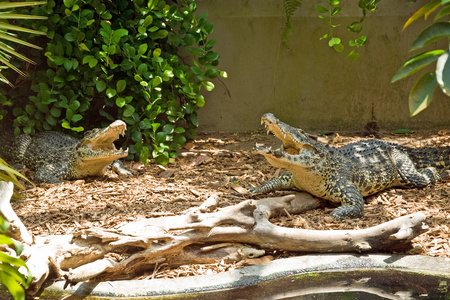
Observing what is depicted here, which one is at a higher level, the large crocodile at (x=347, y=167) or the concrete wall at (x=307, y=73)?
the concrete wall at (x=307, y=73)

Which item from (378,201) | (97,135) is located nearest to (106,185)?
(97,135)

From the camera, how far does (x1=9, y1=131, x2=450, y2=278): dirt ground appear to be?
14.4ft

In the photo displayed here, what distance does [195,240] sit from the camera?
3.79 m

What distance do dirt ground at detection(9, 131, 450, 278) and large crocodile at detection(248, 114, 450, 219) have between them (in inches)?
4.8

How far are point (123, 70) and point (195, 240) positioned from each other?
269 cm

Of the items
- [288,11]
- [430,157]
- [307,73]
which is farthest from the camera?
[307,73]

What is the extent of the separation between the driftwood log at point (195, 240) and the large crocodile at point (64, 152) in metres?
1.88

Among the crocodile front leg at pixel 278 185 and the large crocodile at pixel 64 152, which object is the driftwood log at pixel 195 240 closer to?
the crocodile front leg at pixel 278 185

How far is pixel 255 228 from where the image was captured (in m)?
3.87

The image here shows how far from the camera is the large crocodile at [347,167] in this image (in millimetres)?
4816

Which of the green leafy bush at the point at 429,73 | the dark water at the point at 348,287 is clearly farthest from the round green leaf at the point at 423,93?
the dark water at the point at 348,287

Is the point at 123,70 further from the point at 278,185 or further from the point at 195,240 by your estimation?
the point at 195,240

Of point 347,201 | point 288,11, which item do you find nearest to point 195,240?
point 347,201

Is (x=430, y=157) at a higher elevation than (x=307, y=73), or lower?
lower
